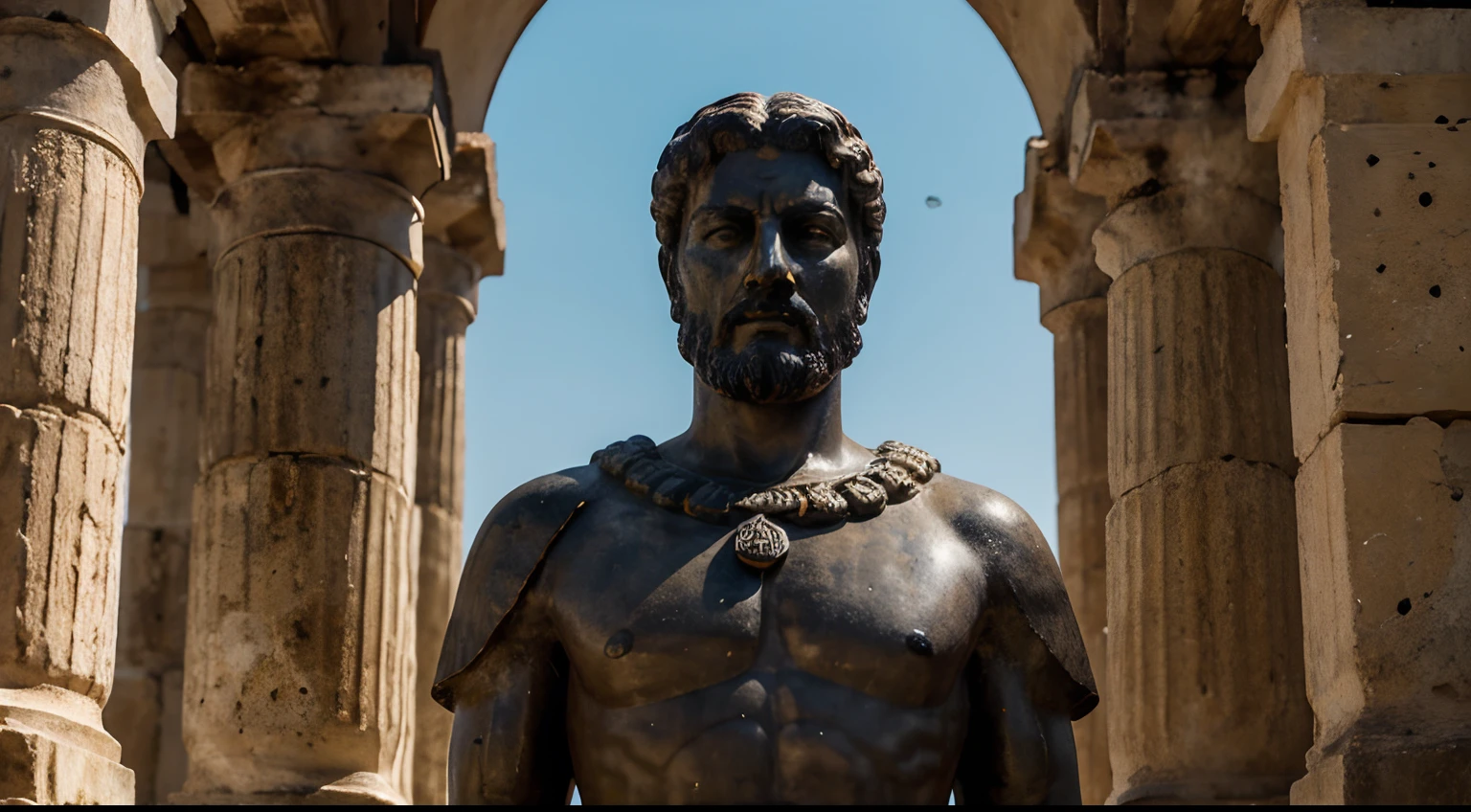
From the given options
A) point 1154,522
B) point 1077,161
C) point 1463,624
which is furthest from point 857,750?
point 1077,161

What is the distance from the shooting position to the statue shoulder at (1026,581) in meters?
6.59

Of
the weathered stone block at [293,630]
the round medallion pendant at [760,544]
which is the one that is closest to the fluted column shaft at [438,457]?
the weathered stone block at [293,630]

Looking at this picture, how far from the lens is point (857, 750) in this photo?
6.25m

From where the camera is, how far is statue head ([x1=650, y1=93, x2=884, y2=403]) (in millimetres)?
6637

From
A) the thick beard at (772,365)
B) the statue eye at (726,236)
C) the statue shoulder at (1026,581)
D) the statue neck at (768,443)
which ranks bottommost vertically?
the statue shoulder at (1026,581)

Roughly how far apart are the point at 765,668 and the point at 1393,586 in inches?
160

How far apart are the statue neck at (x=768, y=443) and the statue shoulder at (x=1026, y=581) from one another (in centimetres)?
31

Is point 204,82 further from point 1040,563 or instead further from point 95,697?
point 1040,563

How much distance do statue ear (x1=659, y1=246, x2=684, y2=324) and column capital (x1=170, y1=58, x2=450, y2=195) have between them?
6770 millimetres

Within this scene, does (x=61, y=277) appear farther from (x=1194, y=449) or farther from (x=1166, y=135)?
(x=1166, y=135)

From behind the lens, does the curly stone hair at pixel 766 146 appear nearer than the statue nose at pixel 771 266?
No

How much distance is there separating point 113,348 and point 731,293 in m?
4.62

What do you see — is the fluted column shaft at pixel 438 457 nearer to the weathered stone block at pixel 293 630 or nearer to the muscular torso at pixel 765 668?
the weathered stone block at pixel 293 630

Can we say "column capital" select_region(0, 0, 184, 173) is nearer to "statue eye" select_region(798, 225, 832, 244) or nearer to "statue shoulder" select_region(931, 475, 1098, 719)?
"statue eye" select_region(798, 225, 832, 244)
